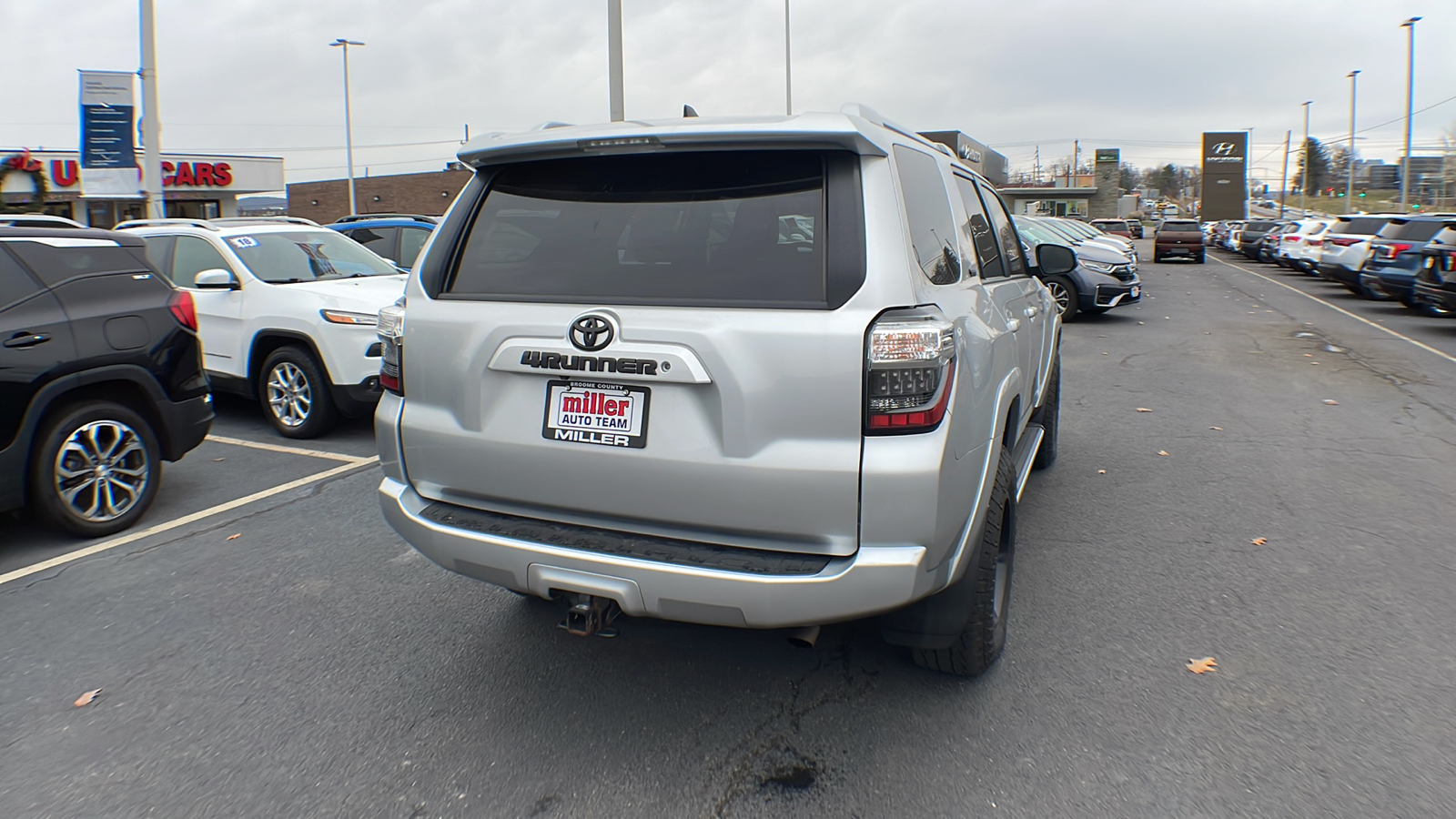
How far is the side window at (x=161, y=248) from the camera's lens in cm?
861

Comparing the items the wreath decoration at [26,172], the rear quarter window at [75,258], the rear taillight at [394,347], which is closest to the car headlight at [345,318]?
the rear quarter window at [75,258]

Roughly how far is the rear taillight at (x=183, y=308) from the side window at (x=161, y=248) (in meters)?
3.09

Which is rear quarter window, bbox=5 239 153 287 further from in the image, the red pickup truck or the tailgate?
the red pickup truck

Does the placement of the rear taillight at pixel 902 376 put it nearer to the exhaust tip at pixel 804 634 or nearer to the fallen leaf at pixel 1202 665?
the exhaust tip at pixel 804 634

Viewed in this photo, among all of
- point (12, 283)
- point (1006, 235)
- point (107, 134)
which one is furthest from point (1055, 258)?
point (107, 134)

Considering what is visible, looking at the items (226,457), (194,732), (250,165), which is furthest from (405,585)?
(250,165)

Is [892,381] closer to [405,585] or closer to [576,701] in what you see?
[576,701]

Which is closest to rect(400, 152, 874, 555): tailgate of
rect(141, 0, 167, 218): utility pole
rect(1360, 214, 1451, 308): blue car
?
rect(141, 0, 167, 218): utility pole

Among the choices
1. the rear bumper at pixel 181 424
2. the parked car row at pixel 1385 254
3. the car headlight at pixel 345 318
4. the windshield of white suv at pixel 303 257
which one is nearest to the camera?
the rear bumper at pixel 181 424

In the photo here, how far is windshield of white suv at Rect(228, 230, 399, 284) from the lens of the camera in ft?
26.8

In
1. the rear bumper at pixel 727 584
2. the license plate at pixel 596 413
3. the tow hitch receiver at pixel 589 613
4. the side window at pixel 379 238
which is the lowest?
the tow hitch receiver at pixel 589 613

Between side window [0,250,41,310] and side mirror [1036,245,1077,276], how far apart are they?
5.36m

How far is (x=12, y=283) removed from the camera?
5.09m

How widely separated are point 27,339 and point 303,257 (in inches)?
142
